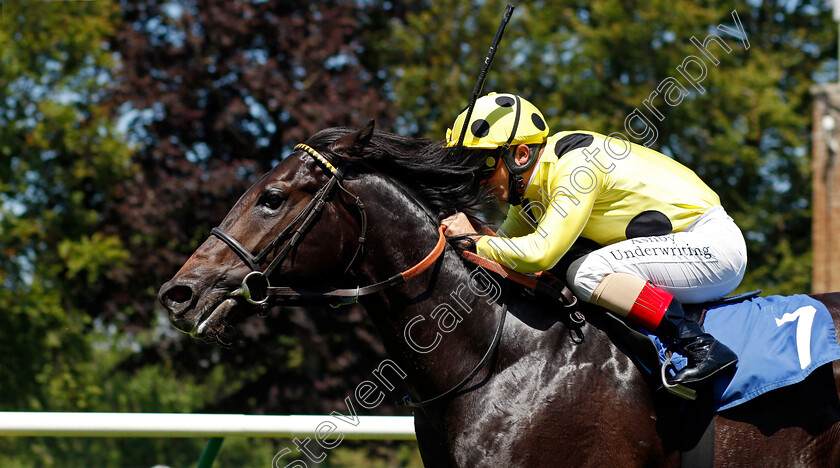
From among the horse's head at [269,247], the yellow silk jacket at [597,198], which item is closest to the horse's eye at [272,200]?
the horse's head at [269,247]

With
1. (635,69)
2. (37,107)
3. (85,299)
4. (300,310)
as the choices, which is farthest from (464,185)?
(635,69)

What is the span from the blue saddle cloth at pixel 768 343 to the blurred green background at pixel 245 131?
876cm

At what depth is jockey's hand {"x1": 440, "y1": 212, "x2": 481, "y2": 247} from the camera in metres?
3.22

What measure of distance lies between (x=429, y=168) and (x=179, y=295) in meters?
1.11

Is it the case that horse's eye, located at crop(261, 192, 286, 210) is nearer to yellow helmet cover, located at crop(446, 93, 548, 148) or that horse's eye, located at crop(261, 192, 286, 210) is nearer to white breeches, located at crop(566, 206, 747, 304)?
yellow helmet cover, located at crop(446, 93, 548, 148)

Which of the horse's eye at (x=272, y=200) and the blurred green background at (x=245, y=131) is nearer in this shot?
the horse's eye at (x=272, y=200)

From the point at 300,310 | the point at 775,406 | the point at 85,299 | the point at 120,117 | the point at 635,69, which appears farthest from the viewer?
the point at 635,69

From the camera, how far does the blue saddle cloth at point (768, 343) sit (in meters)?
2.86

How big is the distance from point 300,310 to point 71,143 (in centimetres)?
582

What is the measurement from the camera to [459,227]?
324 centimetres

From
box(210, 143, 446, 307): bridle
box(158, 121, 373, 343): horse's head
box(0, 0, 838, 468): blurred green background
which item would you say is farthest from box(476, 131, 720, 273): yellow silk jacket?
box(0, 0, 838, 468): blurred green background

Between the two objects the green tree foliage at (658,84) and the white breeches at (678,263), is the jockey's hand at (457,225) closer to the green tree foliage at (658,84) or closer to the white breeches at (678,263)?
the white breeches at (678,263)

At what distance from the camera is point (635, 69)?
17797 mm

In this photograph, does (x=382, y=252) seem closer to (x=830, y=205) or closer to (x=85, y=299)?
(x=85, y=299)
